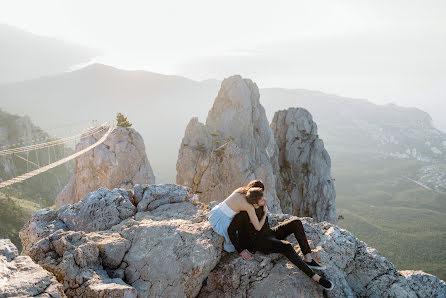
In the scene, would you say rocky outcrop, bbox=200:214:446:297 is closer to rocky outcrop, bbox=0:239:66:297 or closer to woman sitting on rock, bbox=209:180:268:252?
woman sitting on rock, bbox=209:180:268:252

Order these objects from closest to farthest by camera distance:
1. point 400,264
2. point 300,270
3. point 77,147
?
point 300,270 < point 77,147 < point 400,264

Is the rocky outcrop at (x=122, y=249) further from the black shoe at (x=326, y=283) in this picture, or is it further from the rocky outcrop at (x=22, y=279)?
the black shoe at (x=326, y=283)

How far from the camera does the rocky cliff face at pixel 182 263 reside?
634cm

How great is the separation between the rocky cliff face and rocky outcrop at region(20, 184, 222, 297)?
0.08ft

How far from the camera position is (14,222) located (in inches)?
1850

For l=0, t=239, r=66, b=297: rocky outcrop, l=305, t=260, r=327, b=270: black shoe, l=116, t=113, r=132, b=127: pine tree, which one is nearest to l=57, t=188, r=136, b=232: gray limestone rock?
l=0, t=239, r=66, b=297: rocky outcrop

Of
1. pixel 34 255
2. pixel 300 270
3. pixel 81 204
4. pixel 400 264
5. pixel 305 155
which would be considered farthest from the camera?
pixel 400 264

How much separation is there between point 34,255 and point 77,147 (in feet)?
77.7

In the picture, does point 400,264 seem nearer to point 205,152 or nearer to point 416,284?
point 205,152

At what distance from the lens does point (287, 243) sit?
7078 mm

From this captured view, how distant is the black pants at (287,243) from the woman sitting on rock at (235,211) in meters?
0.49

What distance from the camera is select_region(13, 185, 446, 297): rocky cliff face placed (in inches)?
249

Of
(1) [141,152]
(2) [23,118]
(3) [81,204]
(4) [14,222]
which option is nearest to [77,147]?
(1) [141,152]

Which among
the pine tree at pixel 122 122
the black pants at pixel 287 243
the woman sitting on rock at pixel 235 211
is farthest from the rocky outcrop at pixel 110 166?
the black pants at pixel 287 243
